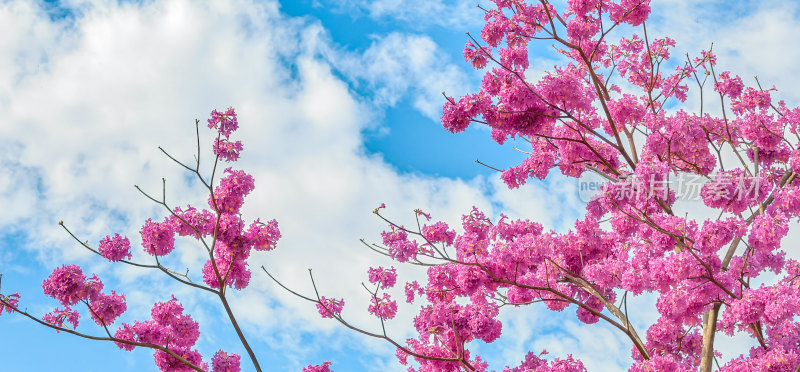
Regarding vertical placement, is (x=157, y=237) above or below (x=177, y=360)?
above

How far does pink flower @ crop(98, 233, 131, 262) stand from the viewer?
279 inches

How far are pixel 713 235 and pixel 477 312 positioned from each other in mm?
2961

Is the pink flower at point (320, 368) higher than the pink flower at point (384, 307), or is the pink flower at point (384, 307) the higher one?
the pink flower at point (384, 307)

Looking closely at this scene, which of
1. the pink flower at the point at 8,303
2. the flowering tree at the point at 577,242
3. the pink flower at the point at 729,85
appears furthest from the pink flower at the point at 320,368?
the pink flower at the point at 729,85

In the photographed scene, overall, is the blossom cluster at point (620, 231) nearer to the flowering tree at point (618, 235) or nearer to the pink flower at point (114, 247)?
the flowering tree at point (618, 235)

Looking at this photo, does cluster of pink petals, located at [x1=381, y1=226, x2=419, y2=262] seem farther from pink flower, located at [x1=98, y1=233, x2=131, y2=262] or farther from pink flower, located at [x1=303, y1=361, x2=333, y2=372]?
pink flower, located at [x1=98, y1=233, x2=131, y2=262]

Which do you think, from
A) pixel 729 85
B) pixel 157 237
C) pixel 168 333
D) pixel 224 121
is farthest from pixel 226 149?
pixel 729 85

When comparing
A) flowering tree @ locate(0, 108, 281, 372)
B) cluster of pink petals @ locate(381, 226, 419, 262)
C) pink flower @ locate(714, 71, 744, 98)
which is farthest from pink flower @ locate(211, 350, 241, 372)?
pink flower @ locate(714, 71, 744, 98)

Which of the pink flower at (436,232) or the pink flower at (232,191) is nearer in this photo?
the pink flower at (232,191)

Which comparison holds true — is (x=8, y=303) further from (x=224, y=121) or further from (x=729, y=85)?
(x=729, y=85)

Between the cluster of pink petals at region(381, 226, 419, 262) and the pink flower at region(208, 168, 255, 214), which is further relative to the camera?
the cluster of pink petals at region(381, 226, 419, 262)

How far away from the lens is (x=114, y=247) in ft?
23.3

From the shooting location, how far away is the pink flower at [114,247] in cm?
709

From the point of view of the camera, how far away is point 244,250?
283 inches
